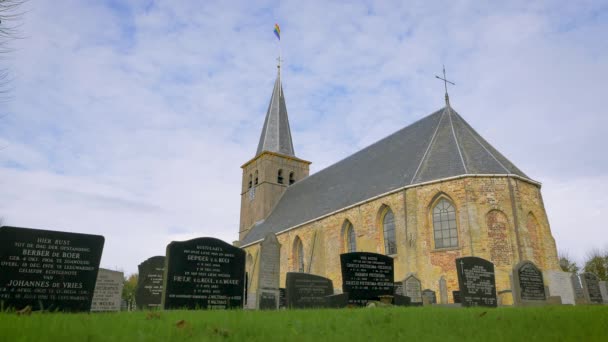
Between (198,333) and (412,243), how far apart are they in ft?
57.6

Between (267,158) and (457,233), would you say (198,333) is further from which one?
(267,158)

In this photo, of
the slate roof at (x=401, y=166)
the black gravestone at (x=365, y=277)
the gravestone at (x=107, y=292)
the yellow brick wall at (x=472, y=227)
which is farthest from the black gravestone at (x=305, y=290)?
the slate roof at (x=401, y=166)

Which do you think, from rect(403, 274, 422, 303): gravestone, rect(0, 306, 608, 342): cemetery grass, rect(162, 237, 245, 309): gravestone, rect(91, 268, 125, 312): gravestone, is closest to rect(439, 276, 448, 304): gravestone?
rect(403, 274, 422, 303): gravestone

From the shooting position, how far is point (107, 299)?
11.4 meters

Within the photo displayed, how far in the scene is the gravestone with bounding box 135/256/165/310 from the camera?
13.9 m

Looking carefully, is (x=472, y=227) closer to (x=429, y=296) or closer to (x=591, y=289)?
(x=429, y=296)

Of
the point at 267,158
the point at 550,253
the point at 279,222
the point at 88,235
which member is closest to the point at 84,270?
the point at 88,235

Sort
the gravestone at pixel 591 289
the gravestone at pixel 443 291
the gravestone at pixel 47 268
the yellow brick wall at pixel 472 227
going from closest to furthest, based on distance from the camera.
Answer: the gravestone at pixel 47 268 → the gravestone at pixel 591 289 → the gravestone at pixel 443 291 → the yellow brick wall at pixel 472 227

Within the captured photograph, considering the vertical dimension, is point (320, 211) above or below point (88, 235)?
above

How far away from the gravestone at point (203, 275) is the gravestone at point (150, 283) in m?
5.88

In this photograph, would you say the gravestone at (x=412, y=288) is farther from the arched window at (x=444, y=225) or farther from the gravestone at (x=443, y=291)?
the arched window at (x=444, y=225)

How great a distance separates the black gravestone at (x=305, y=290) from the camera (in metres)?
11.0

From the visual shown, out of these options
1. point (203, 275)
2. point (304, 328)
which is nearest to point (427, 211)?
point (203, 275)

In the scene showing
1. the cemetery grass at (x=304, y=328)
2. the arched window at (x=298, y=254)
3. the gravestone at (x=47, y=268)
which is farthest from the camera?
the arched window at (x=298, y=254)
